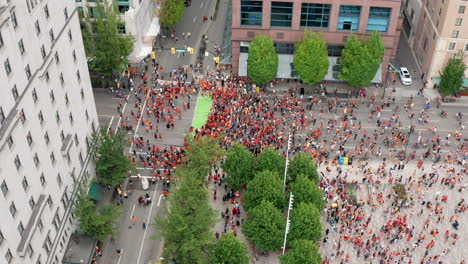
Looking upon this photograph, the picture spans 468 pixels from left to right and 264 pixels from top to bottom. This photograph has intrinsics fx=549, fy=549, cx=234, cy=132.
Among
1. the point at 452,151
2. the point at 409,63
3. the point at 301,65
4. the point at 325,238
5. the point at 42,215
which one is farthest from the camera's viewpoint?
the point at 409,63

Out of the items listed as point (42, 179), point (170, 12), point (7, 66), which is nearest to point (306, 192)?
point (42, 179)

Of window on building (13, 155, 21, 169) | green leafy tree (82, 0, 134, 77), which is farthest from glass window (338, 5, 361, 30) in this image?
window on building (13, 155, 21, 169)

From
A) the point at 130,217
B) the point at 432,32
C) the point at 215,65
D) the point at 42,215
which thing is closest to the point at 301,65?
the point at 215,65

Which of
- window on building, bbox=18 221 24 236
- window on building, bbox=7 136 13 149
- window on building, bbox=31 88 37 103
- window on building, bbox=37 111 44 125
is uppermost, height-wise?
window on building, bbox=31 88 37 103

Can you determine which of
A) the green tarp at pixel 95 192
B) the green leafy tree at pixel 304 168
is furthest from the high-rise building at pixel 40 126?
the green leafy tree at pixel 304 168

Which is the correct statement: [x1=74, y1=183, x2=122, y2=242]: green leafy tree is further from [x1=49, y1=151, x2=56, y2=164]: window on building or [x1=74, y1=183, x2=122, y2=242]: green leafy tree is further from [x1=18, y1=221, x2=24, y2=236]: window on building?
[x1=18, y1=221, x2=24, y2=236]: window on building

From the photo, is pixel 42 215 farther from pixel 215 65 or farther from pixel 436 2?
pixel 436 2
